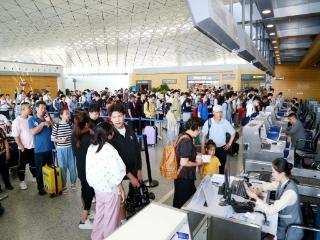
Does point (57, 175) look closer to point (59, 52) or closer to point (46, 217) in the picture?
point (46, 217)

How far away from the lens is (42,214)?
13.1 ft

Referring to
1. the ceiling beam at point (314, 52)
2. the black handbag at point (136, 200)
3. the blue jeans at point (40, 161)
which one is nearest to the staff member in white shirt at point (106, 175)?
the black handbag at point (136, 200)

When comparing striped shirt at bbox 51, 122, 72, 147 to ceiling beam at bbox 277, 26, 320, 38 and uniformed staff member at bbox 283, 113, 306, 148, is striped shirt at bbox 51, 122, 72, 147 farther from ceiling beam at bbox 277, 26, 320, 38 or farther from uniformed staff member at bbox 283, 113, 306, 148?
ceiling beam at bbox 277, 26, 320, 38

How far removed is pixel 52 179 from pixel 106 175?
2332 mm

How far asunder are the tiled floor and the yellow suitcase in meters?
0.13

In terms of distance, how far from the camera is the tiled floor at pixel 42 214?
138 inches

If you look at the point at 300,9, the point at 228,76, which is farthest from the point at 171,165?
the point at 228,76


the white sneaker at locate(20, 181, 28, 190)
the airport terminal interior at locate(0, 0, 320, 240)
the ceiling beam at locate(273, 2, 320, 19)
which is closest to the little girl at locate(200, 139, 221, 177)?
the airport terminal interior at locate(0, 0, 320, 240)

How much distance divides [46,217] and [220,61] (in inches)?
1147

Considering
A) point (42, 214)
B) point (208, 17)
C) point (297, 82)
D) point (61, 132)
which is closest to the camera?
point (208, 17)

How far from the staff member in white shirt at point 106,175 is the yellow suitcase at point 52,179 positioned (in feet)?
6.48

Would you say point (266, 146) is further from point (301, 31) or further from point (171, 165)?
point (301, 31)

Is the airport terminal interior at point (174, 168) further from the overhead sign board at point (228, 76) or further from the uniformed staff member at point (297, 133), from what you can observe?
the overhead sign board at point (228, 76)

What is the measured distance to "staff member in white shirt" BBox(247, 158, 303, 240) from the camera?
254 centimetres
